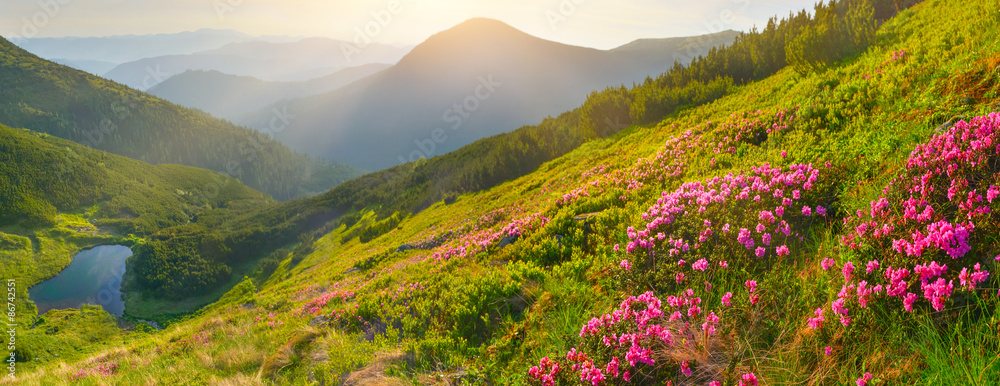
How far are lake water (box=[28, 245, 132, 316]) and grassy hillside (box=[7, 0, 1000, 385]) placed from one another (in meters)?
108

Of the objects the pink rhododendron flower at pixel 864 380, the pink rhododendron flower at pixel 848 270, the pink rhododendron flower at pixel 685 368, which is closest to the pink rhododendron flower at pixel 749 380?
the pink rhododendron flower at pixel 685 368

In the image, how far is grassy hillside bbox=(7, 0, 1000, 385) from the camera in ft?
9.62

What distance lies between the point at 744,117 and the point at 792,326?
820 cm

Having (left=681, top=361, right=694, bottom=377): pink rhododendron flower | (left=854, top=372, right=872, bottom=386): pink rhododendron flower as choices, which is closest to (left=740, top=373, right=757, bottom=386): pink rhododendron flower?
(left=681, top=361, right=694, bottom=377): pink rhododendron flower

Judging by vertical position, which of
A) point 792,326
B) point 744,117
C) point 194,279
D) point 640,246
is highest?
point 744,117

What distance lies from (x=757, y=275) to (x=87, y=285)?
425 ft

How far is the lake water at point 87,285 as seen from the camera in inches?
3191

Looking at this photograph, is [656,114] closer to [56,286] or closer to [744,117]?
[744,117]

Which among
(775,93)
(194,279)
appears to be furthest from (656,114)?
(194,279)

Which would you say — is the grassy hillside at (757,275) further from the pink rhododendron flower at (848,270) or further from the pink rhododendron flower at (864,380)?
the pink rhododendron flower at (864,380)

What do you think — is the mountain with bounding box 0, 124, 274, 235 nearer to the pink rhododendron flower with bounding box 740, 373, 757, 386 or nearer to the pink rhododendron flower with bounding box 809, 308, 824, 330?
the pink rhododendron flower with bounding box 740, 373, 757, 386

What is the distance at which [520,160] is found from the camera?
1271 inches

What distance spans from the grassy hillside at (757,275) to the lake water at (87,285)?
353 feet

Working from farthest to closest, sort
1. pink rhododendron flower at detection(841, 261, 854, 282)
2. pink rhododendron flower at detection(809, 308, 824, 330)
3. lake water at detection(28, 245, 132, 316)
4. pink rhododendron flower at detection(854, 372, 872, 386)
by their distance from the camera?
lake water at detection(28, 245, 132, 316)
pink rhododendron flower at detection(841, 261, 854, 282)
pink rhododendron flower at detection(809, 308, 824, 330)
pink rhododendron flower at detection(854, 372, 872, 386)
